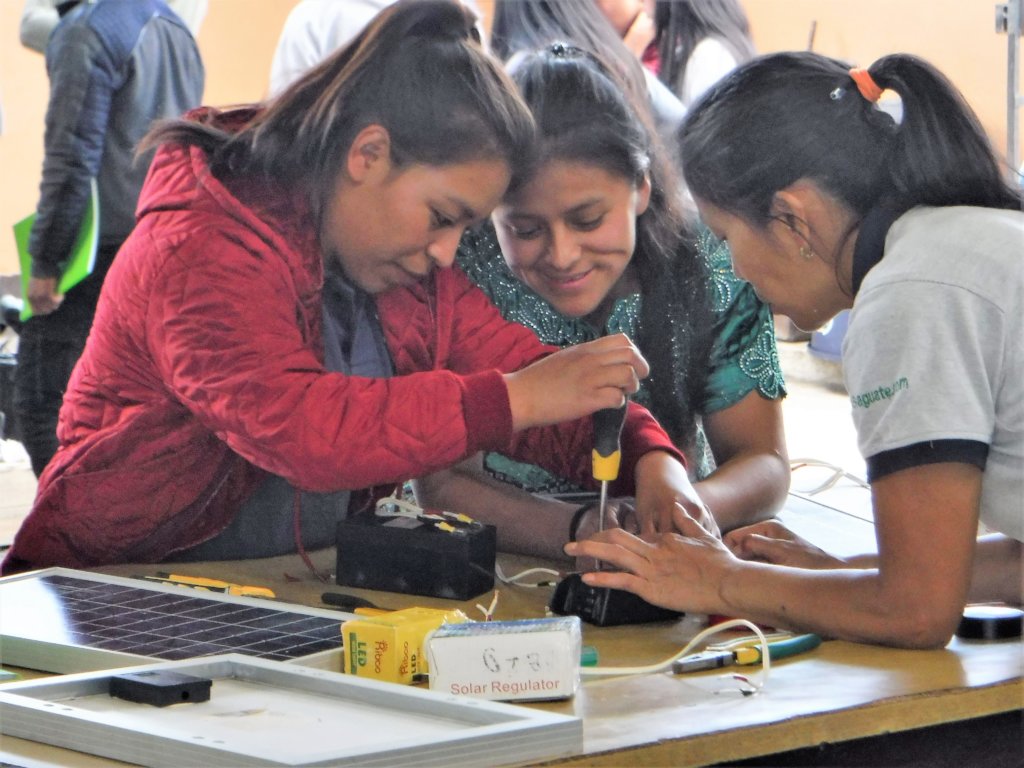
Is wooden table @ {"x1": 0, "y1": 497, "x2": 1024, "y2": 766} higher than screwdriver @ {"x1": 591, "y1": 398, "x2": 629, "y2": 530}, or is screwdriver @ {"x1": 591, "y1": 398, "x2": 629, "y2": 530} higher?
screwdriver @ {"x1": 591, "y1": 398, "x2": 629, "y2": 530}

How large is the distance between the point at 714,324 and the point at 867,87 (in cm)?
55

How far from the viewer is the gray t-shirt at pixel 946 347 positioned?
1.00m

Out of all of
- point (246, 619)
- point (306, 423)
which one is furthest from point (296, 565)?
point (246, 619)

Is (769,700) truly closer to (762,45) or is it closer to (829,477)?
(829,477)

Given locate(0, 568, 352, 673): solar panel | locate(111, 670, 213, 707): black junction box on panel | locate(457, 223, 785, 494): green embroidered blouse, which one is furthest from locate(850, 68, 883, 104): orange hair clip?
locate(111, 670, 213, 707): black junction box on panel

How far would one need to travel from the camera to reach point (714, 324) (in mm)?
1702

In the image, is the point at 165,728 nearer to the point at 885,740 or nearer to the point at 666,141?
the point at 885,740

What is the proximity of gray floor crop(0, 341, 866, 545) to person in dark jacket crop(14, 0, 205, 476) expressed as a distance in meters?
0.46

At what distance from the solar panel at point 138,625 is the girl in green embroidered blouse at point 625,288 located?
1.32 ft

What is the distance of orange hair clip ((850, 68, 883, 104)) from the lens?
1181mm

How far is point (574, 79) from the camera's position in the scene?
5.16ft

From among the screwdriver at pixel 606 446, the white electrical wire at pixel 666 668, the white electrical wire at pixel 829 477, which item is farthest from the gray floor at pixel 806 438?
the white electrical wire at pixel 666 668

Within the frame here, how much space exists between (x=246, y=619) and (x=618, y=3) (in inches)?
67.2

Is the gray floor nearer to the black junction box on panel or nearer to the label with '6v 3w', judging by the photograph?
the label with '6v 3w'
